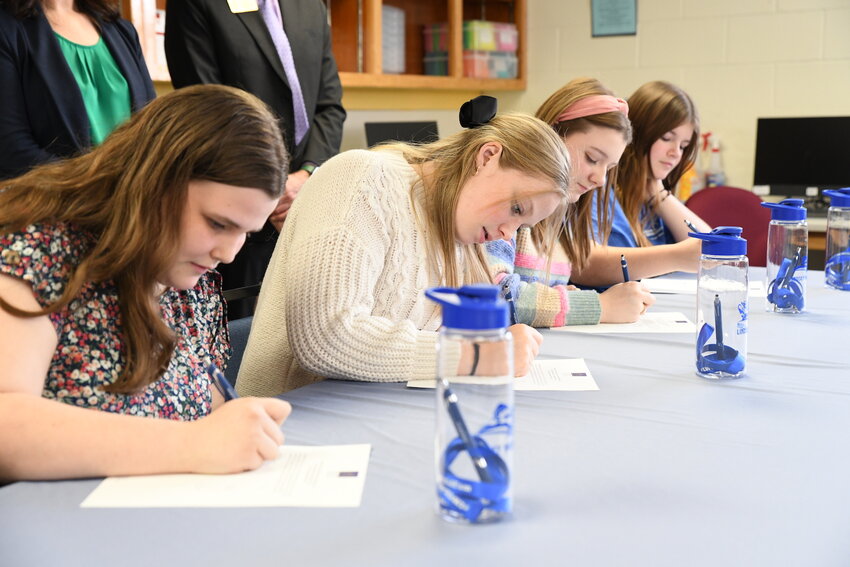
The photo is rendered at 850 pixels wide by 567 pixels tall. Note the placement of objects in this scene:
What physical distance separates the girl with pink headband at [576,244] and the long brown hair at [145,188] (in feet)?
2.69

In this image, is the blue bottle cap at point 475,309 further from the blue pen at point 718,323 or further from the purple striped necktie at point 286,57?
the purple striped necktie at point 286,57

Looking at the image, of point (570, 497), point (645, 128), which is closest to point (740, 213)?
point (645, 128)

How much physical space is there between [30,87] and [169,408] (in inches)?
41.5

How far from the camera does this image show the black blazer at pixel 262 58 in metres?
2.42

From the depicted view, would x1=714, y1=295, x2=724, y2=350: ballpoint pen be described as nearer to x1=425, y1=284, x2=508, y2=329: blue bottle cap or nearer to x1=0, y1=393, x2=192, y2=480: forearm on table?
x1=425, y1=284, x2=508, y2=329: blue bottle cap

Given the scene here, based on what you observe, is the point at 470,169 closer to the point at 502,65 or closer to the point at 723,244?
the point at 723,244

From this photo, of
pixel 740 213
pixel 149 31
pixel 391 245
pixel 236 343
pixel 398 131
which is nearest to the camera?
pixel 391 245

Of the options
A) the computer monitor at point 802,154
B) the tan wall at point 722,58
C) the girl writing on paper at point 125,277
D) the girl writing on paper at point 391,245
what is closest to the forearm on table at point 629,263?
A: the girl writing on paper at point 391,245

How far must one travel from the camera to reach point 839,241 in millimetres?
2309

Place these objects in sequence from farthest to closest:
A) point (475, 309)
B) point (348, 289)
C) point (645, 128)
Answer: point (645, 128) → point (348, 289) → point (475, 309)

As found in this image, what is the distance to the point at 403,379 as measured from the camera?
134 cm

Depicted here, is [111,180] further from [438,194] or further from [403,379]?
[438,194]

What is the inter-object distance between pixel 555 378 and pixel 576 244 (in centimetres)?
89

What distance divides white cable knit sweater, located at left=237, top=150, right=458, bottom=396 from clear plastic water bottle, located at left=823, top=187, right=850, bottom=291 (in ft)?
3.80
